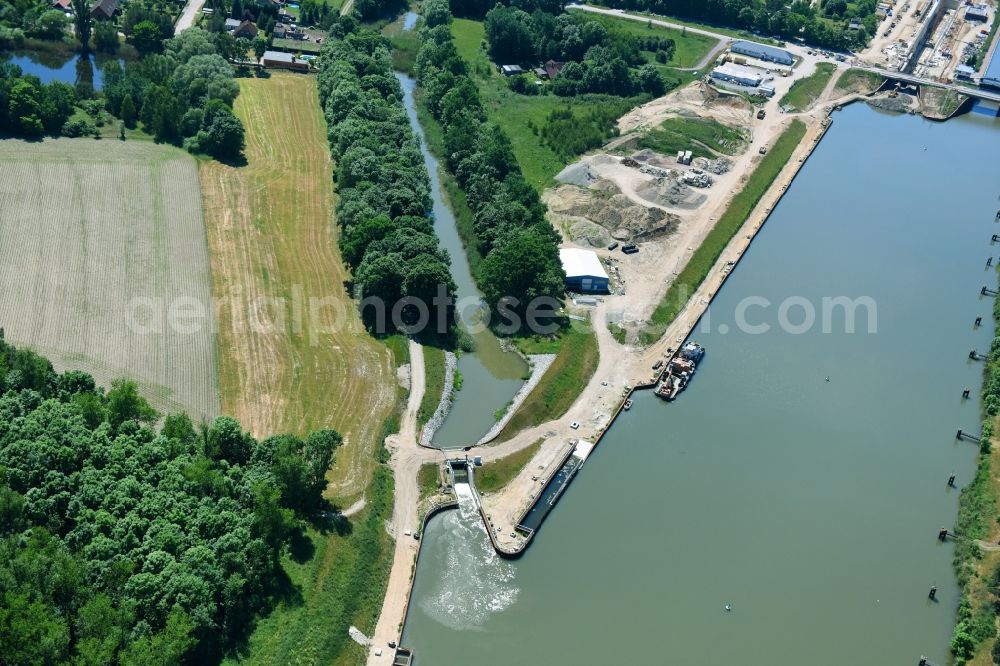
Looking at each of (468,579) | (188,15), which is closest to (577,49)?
(188,15)

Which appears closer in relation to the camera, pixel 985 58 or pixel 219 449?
pixel 219 449

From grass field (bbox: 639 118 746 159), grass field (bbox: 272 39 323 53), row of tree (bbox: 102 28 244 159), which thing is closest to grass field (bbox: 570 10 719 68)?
grass field (bbox: 639 118 746 159)

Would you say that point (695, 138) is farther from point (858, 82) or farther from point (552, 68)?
point (858, 82)

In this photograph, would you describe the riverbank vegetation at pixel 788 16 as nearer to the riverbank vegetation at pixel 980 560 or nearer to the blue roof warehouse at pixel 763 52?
Result: the blue roof warehouse at pixel 763 52

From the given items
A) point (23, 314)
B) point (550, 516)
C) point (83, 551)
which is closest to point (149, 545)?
point (83, 551)

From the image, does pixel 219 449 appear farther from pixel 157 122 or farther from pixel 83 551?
pixel 157 122

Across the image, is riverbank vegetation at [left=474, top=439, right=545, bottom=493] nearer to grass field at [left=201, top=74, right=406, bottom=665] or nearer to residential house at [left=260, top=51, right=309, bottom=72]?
grass field at [left=201, top=74, right=406, bottom=665]

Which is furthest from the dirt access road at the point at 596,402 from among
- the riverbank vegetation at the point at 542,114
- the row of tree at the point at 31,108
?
the row of tree at the point at 31,108

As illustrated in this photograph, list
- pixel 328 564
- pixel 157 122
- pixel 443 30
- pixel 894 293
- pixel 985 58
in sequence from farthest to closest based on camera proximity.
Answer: pixel 985 58 → pixel 443 30 → pixel 157 122 → pixel 894 293 → pixel 328 564
